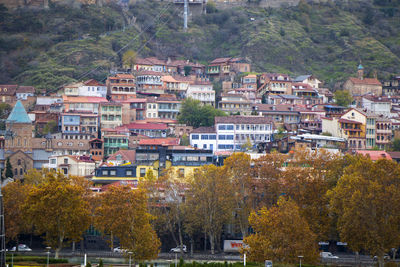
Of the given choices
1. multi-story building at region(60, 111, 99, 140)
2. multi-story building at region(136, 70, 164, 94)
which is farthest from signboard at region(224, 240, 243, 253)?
multi-story building at region(136, 70, 164, 94)

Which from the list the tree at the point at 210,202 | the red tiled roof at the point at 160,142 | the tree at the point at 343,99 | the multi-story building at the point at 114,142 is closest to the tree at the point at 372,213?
the tree at the point at 210,202

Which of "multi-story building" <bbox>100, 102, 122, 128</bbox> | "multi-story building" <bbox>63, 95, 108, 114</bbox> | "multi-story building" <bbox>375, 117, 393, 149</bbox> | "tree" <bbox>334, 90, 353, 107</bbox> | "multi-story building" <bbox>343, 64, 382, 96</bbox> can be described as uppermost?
"multi-story building" <bbox>343, 64, 382, 96</bbox>

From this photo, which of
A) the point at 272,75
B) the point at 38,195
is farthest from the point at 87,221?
the point at 272,75

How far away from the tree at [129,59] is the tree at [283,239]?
6561 cm

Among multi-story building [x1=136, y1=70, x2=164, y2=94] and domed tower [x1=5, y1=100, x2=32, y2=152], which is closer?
domed tower [x1=5, y1=100, x2=32, y2=152]

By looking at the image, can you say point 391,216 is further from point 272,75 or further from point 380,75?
point 380,75

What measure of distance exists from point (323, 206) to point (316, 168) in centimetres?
590

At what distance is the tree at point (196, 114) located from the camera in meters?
104

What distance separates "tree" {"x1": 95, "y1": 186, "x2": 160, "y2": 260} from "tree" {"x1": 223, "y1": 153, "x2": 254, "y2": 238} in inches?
389

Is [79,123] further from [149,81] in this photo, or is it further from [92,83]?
[149,81]

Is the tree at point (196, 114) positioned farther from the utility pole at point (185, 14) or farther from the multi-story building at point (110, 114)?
the utility pole at point (185, 14)

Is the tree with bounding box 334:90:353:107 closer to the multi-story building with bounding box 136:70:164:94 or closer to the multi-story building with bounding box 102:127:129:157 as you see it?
the multi-story building with bounding box 136:70:164:94

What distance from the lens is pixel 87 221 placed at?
68.1 m

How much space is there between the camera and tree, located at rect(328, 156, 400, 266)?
60.6 meters
